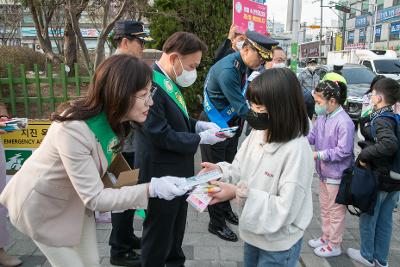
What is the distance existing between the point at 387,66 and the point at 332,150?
13314 mm

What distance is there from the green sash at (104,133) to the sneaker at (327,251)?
230 cm

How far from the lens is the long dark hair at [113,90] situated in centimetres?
166

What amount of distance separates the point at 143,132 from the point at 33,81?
352 cm

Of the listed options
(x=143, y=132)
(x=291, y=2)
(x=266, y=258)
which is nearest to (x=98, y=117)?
(x=143, y=132)

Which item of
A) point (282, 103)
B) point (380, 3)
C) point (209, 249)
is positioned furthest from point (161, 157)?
point (380, 3)

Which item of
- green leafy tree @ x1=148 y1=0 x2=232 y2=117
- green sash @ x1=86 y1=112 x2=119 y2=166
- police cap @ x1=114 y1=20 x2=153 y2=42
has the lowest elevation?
green sash @ x1=86 y1=112 x2=119 y2=166

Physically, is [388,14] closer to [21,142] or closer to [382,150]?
[382,150]

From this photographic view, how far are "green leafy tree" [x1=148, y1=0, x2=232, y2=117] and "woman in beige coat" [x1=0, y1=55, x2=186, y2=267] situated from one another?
456 cm

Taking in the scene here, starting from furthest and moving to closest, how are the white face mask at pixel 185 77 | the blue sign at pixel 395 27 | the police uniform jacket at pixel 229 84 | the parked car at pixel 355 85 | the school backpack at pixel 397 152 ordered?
the blue sign at pixel 395 27 → the parked car at pixel 355 85 → the police uniform jacket at pixel 229 84 → the school backpack at pixel 397 152 → the white face mask at pixel 185 77

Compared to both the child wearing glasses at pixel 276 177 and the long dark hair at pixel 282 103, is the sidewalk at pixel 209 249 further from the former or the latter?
the long dark hair at pixel 282 103

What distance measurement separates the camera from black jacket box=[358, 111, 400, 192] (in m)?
2.64

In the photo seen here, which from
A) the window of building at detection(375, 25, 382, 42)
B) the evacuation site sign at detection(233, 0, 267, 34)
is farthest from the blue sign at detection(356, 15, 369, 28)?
the evacuation site sign at detection(233, 0, 267, 34)

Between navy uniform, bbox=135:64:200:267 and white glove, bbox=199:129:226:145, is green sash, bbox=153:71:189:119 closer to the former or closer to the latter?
navy uniform, bbox=135:64:200:267

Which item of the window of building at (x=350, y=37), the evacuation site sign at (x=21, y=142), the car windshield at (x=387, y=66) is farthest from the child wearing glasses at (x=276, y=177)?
the window of building at (x=350, y=37)
